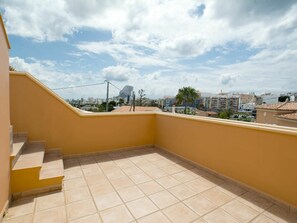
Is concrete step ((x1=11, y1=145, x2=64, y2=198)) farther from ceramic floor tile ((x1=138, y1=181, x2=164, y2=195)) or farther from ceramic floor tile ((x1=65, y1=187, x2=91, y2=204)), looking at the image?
ceramic floor tile ((x1=138, y1=181, x2=164, y2=195))

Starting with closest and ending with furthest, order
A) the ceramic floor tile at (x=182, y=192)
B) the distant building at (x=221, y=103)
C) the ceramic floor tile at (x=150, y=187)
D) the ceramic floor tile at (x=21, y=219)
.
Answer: the ceramic floor tile at (x=21, y=219), the ceramic floor tile at (x=182, y=192), the ceramic floor tile at (x=150, y=187), the distant building at (x=221, y=103)

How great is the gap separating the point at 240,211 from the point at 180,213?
81 centimetres

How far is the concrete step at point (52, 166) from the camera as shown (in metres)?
2.46

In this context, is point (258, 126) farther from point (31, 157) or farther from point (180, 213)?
point (31, 157)

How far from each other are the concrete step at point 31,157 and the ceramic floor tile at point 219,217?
2.49m

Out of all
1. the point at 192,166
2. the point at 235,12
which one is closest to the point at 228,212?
the point at 192,166

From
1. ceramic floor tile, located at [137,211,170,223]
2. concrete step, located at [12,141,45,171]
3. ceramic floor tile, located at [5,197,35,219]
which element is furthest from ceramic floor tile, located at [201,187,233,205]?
concrete step, located at [12,141,45,171]

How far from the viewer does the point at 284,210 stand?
6.73 feet

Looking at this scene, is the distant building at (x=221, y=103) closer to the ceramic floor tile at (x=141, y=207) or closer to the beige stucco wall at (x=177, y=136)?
the beige stucco wall at (x=177, y=136)

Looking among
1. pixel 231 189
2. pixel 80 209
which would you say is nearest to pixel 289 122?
pixel 231 189

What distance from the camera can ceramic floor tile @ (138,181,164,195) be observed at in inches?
96.0

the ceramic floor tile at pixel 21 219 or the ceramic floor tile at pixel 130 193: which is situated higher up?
the ceramic floor tile at pixel 21 219

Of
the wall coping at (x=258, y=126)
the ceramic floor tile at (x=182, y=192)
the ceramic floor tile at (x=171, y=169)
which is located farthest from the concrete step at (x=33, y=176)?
the wall coping at (x=258, y=126)

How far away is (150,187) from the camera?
2559 mm
